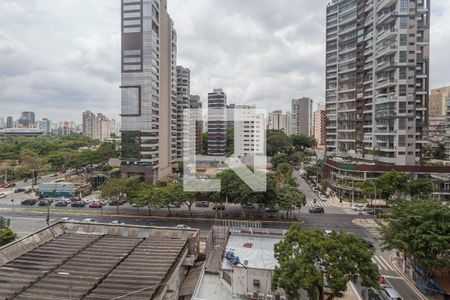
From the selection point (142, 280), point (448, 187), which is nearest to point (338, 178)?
point (448, 187)

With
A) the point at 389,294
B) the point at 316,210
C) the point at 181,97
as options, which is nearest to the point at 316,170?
the point at 316,210

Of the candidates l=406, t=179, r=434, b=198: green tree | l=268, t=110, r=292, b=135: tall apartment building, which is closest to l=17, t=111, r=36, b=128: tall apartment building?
l=268, t=110, r=292, b=135: tall apartment building

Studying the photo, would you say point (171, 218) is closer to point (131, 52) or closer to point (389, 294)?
point (389, 294)

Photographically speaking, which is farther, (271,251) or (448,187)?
(448,187)

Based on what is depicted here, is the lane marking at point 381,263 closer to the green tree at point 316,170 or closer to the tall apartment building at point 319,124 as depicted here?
the green tree at point 316,170

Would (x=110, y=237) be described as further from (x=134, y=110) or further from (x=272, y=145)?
(x=272, y=145)

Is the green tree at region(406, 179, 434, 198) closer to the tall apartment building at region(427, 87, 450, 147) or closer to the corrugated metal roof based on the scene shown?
the corrugated metal roof

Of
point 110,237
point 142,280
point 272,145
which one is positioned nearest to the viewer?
point 142,280
